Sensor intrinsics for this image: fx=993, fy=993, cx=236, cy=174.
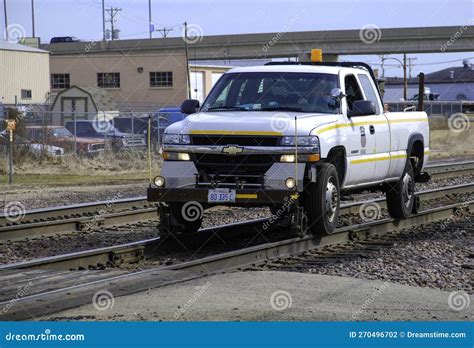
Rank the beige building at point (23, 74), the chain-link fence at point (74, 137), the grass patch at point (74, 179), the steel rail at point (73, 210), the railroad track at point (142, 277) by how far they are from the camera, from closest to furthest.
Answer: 1. the railroad track at point (142, 277)
2. the steel rail at point (73, 210)
3. the grass patch at point (74, 179)
4. the chain-link fence at point (74, 137)
5. the beige building at point (23, 74)

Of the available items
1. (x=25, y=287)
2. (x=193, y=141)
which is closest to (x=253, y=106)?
(x=193, y=141)

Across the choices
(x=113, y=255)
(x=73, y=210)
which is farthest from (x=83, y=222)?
(x=113, y=255)

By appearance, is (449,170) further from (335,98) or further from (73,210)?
(335,98)

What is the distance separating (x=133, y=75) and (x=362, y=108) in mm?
59528

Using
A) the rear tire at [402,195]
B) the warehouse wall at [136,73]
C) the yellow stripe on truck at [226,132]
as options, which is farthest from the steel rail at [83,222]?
the warehouse wall at [136,73]

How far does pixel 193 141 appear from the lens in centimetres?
1224

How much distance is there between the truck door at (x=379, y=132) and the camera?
46.4 ft

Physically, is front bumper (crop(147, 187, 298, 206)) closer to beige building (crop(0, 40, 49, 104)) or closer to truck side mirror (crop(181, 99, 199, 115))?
truck side mirror (crop(181, 99, 199, 115))

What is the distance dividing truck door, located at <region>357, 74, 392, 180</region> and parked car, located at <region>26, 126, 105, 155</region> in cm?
1781

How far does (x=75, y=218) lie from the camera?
1553 centimetres

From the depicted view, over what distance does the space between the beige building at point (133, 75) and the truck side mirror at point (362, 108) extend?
54.6m

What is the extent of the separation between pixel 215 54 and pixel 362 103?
74022mm

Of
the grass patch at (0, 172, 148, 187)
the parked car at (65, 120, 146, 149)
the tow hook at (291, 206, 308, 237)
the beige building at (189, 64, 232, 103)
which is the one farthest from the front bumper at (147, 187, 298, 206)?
the beige building at (189, 64, 232, 103)

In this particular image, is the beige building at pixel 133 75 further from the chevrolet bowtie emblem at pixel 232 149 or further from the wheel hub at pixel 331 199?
the chevrolet bowtie emblem at pixel 232 149
